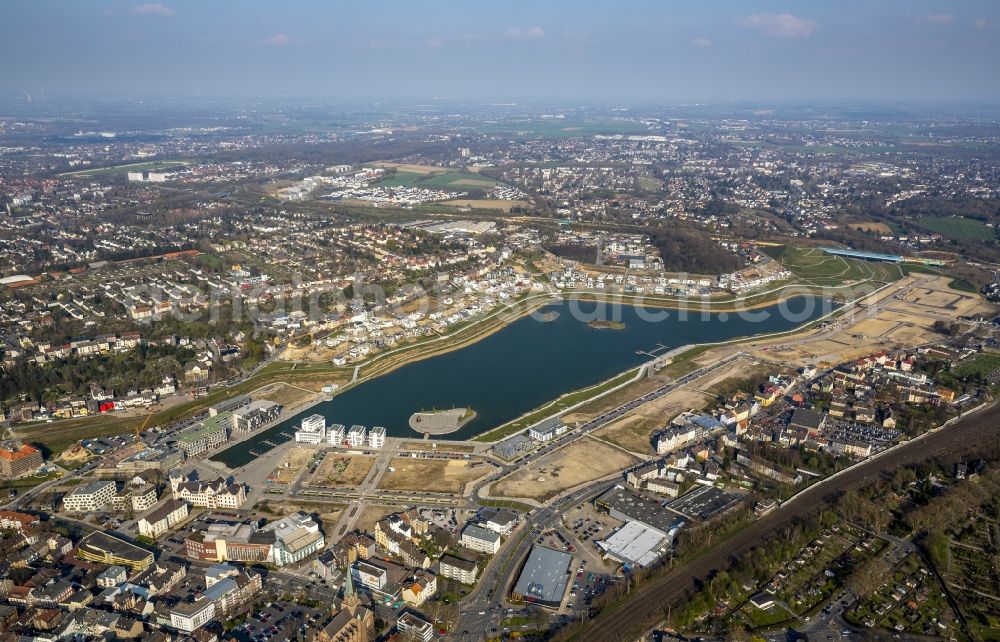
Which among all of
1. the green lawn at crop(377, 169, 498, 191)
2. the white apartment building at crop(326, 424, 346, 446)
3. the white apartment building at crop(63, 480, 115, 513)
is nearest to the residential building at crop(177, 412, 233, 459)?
the white apartment building at crop(63, 480, 115, 513)

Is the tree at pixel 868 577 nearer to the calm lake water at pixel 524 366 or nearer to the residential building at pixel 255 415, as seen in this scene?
the calm lake water at pixel 524 366

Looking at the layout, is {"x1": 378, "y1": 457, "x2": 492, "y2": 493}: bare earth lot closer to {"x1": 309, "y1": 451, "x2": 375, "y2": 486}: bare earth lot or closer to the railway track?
{"x1": 309, "y1": 451, "x2": 375, "y2": 486}: bare earth lot

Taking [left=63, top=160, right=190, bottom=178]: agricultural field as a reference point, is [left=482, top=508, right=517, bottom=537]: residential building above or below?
below

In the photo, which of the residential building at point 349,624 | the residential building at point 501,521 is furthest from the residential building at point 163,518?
the residential building at point 501,521

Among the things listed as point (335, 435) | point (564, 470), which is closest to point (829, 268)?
point (564, 470)

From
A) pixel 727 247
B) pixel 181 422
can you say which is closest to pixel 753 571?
pixel 181 422

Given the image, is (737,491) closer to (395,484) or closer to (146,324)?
(395,484)
